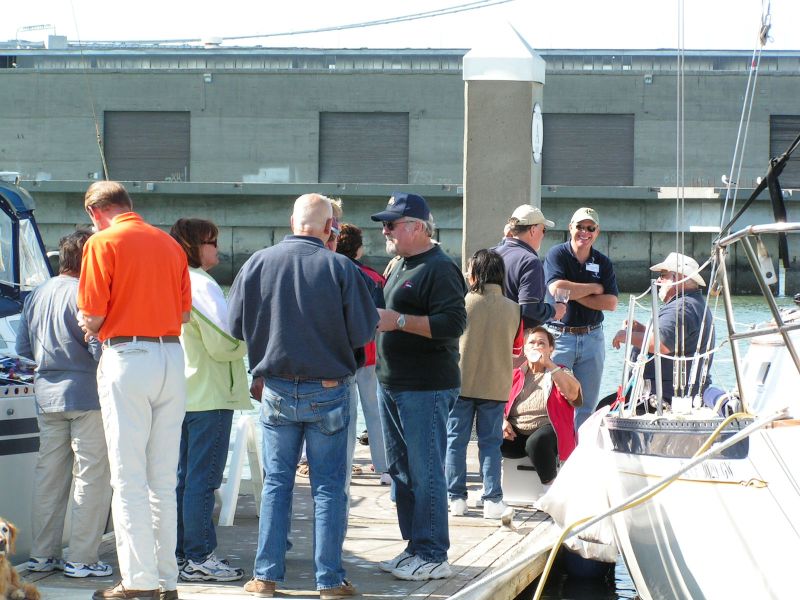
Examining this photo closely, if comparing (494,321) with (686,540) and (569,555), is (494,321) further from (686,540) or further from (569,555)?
(686,540)

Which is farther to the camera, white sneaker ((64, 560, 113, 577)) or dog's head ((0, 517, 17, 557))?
white sneaker ((64, 560, 113, 577))

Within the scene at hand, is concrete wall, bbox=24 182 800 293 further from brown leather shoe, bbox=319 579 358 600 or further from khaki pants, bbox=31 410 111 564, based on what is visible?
brown leather shoe, bbox=319 579 358 600

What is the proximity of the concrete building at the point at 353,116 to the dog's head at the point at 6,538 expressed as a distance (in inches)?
1690

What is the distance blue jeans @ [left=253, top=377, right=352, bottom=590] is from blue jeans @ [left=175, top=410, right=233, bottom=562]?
0.51m

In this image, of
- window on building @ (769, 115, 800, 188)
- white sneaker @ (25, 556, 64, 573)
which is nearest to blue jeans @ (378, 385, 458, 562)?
white sneaker @ (25, 556, 64, 573)

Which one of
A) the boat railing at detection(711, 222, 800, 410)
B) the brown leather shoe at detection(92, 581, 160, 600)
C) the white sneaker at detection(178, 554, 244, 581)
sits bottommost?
the white sneaker at detection(178, 554, 244, 581)

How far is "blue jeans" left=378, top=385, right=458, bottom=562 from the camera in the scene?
19.2 ft

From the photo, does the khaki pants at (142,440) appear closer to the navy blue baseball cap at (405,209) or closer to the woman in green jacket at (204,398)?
the woman in green jacket at (204,398)

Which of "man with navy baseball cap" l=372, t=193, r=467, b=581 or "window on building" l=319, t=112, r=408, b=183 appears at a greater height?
"window on building" l=319, t=112, r=408, b=183

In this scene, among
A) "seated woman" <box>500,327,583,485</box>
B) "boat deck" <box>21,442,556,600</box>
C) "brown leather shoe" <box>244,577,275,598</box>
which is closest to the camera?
"brown leather shoe" <box>244,577,275,598</box>

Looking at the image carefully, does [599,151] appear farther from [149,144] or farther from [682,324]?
[682,324]

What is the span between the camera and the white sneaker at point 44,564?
5680 millimetres

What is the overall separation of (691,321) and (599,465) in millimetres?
1549

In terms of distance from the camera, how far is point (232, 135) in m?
51.4
